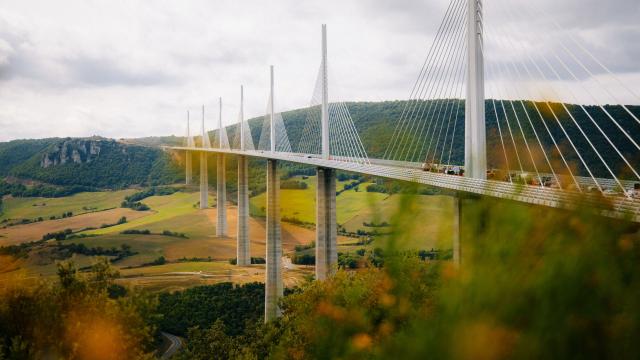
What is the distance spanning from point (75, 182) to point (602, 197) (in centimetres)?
6785

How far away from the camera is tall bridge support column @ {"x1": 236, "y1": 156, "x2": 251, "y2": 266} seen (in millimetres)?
39969

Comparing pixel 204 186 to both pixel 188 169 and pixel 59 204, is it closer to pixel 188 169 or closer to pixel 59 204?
pixel 188 169

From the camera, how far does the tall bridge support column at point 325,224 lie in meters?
23.6

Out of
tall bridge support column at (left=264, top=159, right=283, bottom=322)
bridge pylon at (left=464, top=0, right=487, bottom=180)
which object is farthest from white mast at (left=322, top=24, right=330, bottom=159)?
bridge pylon at (left=464, top=0, right=487, bottom=180)

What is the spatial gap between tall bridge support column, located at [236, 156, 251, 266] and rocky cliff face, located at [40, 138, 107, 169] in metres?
34.6

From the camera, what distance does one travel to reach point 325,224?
77.8 feet

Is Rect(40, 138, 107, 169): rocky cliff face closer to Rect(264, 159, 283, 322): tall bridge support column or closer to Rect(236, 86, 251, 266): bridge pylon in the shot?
Rect(236, 86, 251, 266): bridge pylon

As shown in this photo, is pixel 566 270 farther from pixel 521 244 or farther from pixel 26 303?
pixel 26 303

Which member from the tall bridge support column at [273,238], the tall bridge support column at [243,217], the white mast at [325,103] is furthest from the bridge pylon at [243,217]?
the white mast at [325,103]

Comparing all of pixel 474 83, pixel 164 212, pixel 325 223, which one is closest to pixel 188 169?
pixel 164 212

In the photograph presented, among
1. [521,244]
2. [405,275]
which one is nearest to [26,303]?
[405,275]

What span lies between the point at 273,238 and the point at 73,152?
48912 millimetres

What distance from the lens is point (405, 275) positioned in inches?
77.4

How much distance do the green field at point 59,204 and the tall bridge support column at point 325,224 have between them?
94.9 ft
